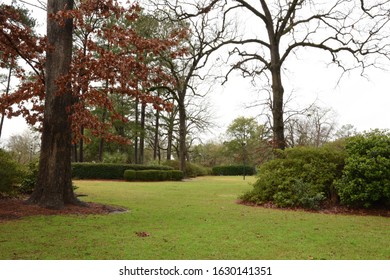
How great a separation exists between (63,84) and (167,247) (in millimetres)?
4982

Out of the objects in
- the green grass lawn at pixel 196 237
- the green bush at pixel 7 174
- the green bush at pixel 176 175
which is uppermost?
the green bush at pixel 7 174

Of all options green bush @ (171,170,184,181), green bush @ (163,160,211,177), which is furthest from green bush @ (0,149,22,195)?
green bush @ (163,160,211,177)

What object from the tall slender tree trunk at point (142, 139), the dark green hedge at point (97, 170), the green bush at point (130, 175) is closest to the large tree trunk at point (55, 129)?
the green bush at point (130, 175)

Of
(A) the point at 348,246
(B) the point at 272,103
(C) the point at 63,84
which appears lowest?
(A) the point at 348,246

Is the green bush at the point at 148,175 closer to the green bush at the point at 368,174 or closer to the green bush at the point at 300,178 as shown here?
the green bush at the point at 300,178

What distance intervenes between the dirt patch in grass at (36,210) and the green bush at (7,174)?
0.77m

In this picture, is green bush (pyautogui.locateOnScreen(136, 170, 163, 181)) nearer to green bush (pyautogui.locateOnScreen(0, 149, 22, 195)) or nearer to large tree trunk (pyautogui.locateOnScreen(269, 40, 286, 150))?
large tree trunk (pyautogui.locateOnScreen(269, 40, 286, 150))

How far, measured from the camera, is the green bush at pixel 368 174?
9.34 metres

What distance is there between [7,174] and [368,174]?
33.6 feet

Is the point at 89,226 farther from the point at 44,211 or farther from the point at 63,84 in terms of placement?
the point at 63,84

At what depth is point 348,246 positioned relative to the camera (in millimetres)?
5395

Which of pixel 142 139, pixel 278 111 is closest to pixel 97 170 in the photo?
pixel 142 139
